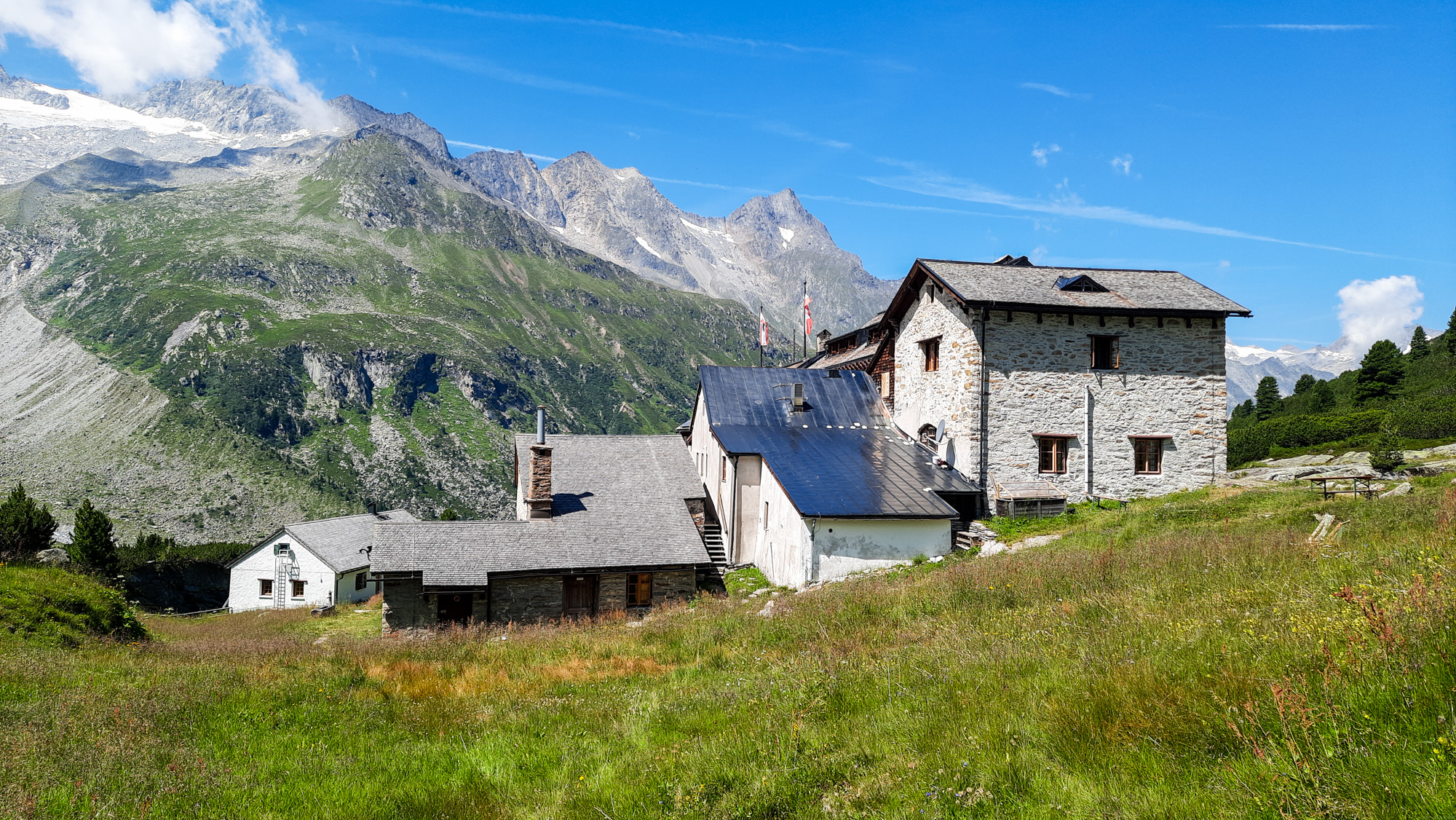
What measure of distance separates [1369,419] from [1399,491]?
101 feet

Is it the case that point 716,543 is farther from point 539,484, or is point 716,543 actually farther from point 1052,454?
point 1052,454

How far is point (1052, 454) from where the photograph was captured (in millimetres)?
28438

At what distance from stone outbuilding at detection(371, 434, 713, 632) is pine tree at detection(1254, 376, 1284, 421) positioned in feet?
251

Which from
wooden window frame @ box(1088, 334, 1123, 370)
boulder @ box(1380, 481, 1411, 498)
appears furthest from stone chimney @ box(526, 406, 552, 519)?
boulder @ box(1380, 481, 1411, 498)

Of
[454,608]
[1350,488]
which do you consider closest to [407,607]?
[454,608]

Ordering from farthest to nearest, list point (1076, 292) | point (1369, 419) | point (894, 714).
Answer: point (1369, 419) → point (1076, 292) → point (894, 714)

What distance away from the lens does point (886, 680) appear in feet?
25.0

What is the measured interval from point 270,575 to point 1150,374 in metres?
66.3

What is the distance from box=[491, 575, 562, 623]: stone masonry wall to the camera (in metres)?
25.0

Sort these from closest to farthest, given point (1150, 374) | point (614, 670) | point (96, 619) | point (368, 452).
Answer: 1. point (614, 670)
2. point (96, 619)
3. point (1150, 374)
4. point (368, 452)

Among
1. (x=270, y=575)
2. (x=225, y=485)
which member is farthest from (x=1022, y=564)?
(x=225, y=485)

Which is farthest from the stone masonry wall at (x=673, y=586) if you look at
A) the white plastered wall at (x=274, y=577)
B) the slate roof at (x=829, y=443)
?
the white plastered wall at (x=274, y=577)

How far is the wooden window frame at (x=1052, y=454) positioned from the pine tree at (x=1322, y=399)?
54673 mm

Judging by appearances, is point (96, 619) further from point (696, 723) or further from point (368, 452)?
point (368, 452)
